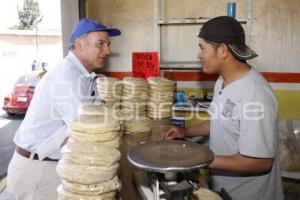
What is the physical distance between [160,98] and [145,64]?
24.8 inches

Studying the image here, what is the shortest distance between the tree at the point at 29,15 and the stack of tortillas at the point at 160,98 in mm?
17742

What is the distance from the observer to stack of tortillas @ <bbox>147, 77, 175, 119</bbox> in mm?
3225

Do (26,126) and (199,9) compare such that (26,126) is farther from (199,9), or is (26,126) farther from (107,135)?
(199,9)

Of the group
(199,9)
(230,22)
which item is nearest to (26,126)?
(230,22)

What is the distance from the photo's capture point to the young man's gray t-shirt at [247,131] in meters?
1.63

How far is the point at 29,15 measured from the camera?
1897 cm

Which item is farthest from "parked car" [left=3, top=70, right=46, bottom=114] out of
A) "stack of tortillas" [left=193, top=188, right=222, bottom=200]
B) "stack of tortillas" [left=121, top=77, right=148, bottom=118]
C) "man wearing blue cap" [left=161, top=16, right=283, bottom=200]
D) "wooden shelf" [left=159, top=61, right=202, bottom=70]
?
"stack of tortillas" [left=193, top=188, right=222, bottom=200]

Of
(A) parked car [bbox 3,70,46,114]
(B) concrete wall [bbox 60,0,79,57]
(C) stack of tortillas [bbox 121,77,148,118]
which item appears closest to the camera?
(C) stack of tortillas [bbox 121,77,148,118]

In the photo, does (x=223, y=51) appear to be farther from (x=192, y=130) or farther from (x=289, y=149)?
(x=289, y=149)

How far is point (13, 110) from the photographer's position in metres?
8.21

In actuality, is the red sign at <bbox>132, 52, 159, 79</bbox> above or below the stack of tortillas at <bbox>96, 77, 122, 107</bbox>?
A: above

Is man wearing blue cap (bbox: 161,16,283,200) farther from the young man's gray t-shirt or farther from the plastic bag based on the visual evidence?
the plastic bag

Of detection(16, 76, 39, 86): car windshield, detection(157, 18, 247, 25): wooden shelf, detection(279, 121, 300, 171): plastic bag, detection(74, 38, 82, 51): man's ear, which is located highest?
detection(157, 18, 247, 25): wooden shelf

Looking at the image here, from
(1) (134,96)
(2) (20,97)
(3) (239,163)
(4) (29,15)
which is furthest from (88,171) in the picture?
(4) (29,15)
